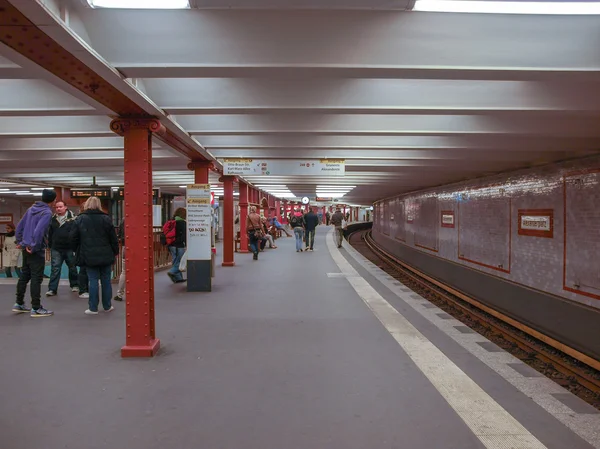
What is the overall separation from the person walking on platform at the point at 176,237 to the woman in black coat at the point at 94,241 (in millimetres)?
2676

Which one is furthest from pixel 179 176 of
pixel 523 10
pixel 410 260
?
pixel 523 10

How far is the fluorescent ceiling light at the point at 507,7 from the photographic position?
2.88 metres

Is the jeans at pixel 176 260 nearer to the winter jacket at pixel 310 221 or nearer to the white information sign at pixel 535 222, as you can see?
the white information sign at pixel 535 222

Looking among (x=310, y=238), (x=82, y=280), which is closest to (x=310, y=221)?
(x=310, y=238)

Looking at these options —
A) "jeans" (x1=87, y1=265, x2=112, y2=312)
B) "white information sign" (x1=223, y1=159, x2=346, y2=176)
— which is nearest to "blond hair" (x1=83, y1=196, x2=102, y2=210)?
"jeans" (x1=87, y1=265, x2=112, y2=312)

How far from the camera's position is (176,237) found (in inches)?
347

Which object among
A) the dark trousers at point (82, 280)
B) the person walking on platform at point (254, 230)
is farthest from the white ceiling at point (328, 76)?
the person walking on platform at point (254, 230)

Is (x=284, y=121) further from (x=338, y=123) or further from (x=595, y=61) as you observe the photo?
(x=595, y=61)

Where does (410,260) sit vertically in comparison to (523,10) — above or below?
below

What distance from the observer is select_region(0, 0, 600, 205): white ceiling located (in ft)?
10.5

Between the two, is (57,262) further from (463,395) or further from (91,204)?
(463,395)

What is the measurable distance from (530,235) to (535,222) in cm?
35

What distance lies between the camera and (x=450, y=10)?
302cm

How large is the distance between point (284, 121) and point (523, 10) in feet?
11.4
